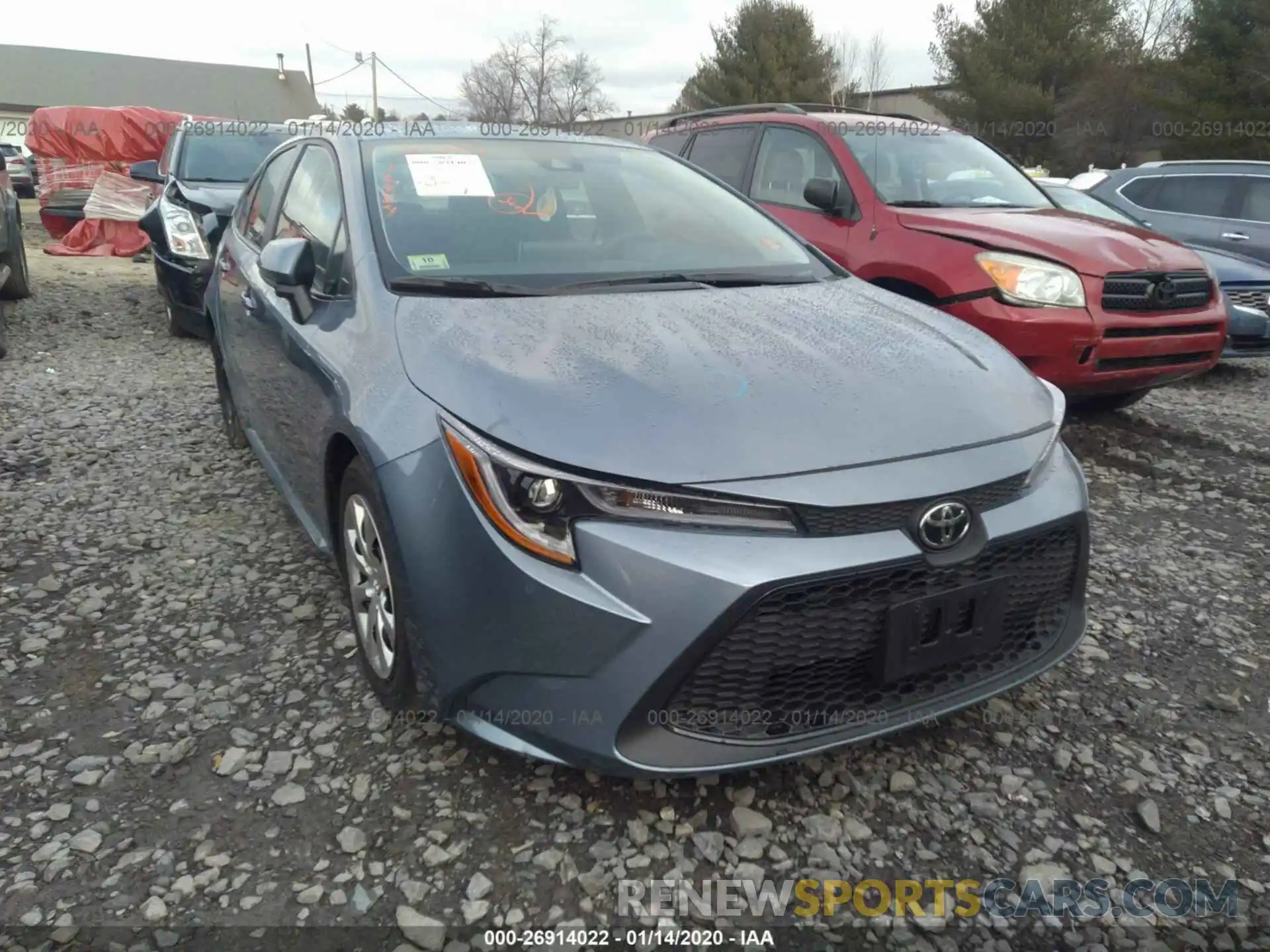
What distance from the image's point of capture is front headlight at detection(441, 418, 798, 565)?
1.85m

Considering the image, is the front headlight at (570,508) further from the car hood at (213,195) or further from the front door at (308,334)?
the car hood at (213,195)

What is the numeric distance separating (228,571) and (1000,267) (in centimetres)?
359

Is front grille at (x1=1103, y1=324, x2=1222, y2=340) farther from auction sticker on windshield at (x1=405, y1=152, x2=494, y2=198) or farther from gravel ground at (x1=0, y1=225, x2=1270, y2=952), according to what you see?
auction sticker on windshield at (x1=405, y1=152, x2=494, y2=198)

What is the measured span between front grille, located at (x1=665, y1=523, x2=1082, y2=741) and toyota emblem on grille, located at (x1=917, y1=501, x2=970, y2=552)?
0.16ft

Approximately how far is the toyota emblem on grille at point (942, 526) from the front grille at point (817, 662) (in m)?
0.05

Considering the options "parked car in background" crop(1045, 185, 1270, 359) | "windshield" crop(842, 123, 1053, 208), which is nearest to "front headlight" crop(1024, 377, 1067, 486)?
"windshield" crop(842, 123, 1053, 208)

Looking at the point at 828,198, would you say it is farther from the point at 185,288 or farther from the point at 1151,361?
the point at 185,288

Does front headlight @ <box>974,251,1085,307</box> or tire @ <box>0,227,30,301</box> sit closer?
front headlight @ <box>974,251,1085,307</box>

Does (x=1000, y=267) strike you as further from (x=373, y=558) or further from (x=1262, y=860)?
(x=373, y=558)

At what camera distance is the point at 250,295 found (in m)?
3.48

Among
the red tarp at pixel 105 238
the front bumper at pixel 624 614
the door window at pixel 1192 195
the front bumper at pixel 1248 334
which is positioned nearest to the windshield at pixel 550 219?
the front bumper at pixel 624 614

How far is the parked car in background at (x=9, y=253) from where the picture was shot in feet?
24.2

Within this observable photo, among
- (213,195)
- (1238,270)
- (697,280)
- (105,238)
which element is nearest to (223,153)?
(213,195)

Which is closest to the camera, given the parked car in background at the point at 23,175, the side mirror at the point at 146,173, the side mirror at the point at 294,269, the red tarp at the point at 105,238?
the side mirror at the point at 294,269
